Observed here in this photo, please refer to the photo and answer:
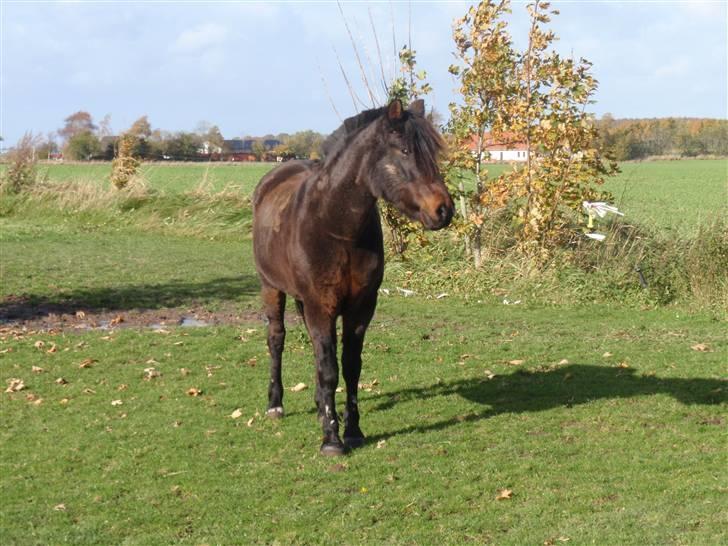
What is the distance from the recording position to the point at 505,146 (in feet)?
54.9

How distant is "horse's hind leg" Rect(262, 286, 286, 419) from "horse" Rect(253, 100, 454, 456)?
702 mm

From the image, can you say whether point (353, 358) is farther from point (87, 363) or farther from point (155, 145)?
point (155, 145)

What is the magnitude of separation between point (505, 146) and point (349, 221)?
417 inches

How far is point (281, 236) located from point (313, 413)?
5.64 feet

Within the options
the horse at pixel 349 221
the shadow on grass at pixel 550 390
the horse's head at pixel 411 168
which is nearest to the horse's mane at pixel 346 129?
the horse at pixel 349 221

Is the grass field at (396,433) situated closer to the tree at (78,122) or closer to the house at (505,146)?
the house at (505,146)

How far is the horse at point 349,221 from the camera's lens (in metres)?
6.11

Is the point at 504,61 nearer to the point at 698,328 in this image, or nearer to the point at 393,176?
the point at 698,328

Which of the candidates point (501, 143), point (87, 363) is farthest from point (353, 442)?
point (501, 143)

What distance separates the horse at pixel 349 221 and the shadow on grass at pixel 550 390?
1.07m

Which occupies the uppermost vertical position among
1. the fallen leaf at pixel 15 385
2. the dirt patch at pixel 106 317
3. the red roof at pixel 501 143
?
the red roof at pixel 501 143

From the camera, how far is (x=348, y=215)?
6637mm

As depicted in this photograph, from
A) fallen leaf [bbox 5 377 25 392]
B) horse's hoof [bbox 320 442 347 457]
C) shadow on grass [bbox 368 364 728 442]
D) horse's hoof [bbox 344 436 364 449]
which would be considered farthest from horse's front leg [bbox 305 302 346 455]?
fallen leaf [bbox 5 377 25 392]

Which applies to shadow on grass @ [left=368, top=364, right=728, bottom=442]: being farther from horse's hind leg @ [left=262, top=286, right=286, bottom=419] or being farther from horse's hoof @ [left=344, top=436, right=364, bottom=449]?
horse's hind leg @ [left=262, top=286, right=286, bottom=419]
